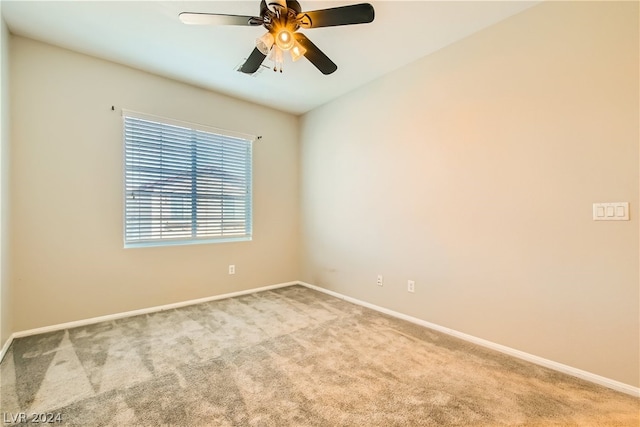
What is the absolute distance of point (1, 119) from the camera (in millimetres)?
2137

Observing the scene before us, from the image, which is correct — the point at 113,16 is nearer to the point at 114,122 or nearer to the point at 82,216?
the point at 114,122

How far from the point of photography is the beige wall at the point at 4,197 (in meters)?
2.11

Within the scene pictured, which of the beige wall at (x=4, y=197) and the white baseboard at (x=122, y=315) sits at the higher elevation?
the beige wall at (x=4, y=197)

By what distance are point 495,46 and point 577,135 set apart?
97 cm

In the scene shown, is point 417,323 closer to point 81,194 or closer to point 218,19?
point 218,19

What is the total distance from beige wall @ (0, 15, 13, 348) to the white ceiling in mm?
342

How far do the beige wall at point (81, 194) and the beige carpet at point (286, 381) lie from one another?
406mm

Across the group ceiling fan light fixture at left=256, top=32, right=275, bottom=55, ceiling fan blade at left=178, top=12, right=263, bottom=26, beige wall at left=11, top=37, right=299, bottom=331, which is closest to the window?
beige wall at left=11, top=37, right=299, bottom=331

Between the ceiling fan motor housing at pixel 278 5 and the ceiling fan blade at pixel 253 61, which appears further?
the ceiling fan blade at pixel 253 61

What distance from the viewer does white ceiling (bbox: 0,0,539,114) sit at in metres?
2.07

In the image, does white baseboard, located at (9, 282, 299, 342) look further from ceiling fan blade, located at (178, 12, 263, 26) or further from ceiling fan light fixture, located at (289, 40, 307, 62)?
ceiling fan light fixture, located at (289, 40, 307, 62)

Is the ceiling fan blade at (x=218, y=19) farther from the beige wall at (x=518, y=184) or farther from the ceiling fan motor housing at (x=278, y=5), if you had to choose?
the beige wall at (x=518, y=184)

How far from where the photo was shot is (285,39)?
1.79m

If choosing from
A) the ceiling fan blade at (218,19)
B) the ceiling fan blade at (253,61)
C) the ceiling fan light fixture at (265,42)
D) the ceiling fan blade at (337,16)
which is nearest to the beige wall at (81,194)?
A: the ceiling fan blade at (253,61)
